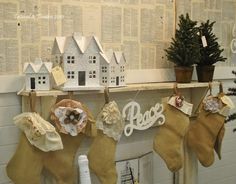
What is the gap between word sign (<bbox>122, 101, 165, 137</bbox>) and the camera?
167cm

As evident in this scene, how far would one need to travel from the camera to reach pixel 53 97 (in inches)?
56.6

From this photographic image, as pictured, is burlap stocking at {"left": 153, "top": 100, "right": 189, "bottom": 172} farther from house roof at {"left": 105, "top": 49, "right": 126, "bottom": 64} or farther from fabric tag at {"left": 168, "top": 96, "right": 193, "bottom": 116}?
house roof at {"left": 105, "top": 49, "right": 126, "bottom": 64}

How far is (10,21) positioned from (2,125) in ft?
1.31

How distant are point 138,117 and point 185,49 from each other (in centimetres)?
38

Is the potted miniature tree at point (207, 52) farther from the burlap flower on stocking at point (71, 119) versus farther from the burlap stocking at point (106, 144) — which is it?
the burlap flower on stocking at point (71, 119)

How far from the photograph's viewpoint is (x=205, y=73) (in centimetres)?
184

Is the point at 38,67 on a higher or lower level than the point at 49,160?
higher

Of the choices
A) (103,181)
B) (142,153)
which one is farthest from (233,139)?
(103,181)

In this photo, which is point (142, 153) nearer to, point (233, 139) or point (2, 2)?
point (233, 139)

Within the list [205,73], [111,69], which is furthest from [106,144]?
[205,73]

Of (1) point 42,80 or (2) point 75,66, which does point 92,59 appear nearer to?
(2) point 75,66

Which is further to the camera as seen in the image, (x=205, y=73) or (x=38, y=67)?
(x=205, y=73)

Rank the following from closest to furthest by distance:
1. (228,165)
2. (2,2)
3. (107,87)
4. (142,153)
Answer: (2,2), (107,87), (142,153), (228,165)

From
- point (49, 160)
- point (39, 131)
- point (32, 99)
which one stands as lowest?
point (49, 160)
